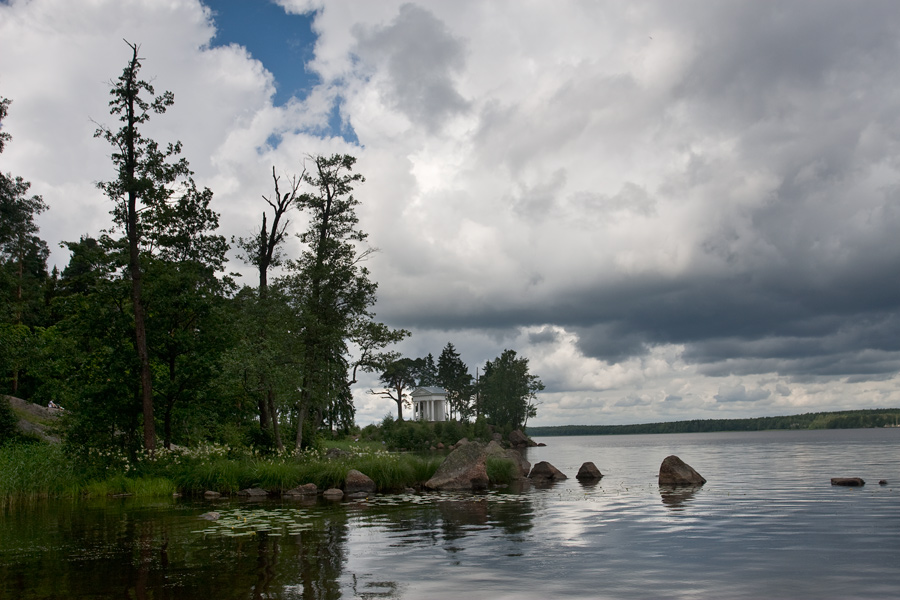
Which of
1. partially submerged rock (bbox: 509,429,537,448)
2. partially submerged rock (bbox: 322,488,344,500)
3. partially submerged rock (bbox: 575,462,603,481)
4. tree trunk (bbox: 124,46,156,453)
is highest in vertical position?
tree trunk (bbox: 124,46,156,453)

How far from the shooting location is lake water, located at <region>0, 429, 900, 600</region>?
9.02 m

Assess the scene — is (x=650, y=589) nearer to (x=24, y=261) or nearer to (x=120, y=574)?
(x=120, y=574)

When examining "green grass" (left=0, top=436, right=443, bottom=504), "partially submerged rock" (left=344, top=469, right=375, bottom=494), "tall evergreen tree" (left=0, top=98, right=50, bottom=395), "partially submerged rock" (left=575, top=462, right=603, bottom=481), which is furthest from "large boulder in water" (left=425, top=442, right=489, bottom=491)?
"tall evergreen tree" (left=0, top=98, right=50, bottom=395)

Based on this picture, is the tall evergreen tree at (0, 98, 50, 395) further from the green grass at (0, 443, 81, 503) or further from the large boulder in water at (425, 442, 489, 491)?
the large boulder in water at (425, 442, 489, 491)

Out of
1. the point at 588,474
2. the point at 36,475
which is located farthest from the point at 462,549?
the point at 588,474

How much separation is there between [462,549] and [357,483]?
1353cm

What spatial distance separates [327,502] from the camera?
21359mm

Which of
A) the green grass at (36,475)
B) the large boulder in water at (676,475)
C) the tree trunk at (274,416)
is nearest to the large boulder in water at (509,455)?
the large boulder in water at (676,475)

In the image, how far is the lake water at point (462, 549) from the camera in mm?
9016

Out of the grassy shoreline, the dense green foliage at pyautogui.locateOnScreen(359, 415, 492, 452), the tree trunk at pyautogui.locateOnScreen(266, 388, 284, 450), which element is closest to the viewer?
the grassy shoreline

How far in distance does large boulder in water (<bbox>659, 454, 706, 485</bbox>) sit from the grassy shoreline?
10116mm

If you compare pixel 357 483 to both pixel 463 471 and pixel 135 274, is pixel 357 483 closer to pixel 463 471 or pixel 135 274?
pixel 463 471

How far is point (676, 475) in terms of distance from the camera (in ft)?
88.2

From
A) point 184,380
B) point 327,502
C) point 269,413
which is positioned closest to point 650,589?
point 327,502
